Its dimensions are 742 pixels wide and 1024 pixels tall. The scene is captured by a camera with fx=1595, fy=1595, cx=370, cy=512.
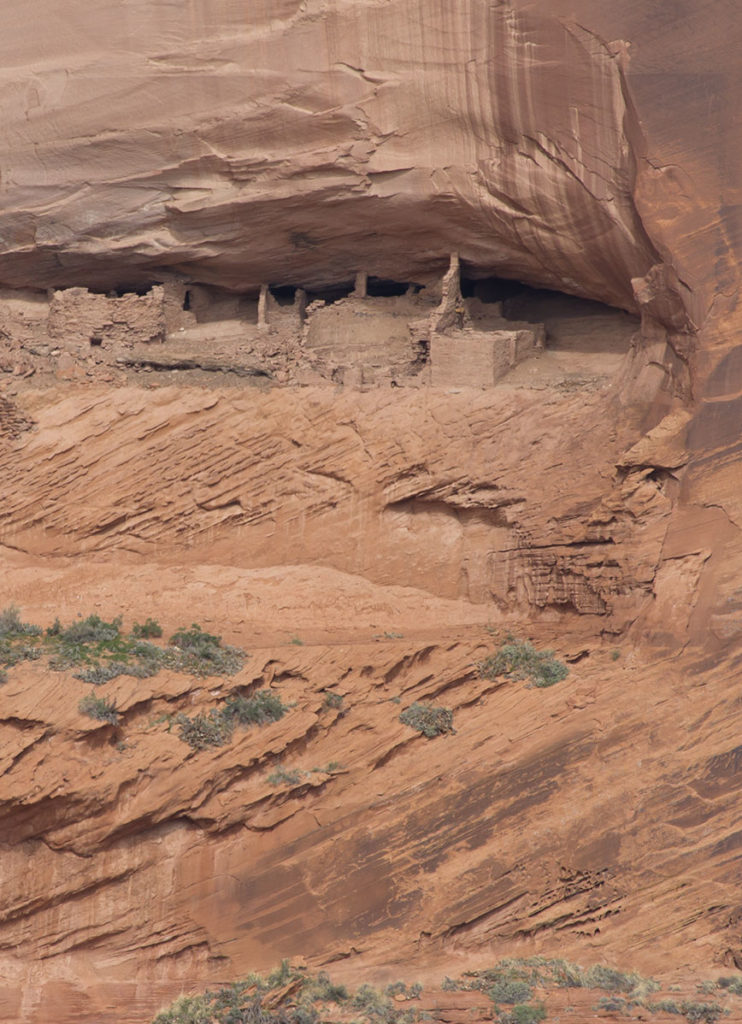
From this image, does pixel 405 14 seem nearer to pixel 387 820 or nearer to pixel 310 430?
pixel 310 430

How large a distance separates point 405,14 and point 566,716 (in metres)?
9.03

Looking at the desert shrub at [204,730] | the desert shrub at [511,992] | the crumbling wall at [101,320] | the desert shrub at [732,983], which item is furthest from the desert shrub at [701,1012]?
the crumbling wall at [101,320]

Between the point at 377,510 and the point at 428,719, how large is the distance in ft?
11.8

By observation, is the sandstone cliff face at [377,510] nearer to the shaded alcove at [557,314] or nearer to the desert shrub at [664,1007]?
the shaded alcove at [557,314]

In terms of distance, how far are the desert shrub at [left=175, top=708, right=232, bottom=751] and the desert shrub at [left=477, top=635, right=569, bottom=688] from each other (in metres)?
3.08

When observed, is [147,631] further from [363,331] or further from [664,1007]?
[664,1007]

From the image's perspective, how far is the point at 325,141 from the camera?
20.9m

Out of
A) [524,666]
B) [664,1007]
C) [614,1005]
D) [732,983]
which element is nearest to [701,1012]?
[664,1007]

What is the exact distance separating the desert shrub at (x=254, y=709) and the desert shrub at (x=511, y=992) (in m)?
3.73

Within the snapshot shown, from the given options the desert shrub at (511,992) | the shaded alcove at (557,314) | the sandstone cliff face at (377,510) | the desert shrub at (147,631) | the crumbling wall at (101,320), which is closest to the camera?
the desert shrub at (511,992)

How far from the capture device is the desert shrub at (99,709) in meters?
16.8

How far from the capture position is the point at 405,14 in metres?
20.0

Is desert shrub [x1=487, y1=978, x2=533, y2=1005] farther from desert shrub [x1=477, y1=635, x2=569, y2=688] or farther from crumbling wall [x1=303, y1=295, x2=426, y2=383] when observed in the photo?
crumbling wall [x1=303, y1=295, x2=426, y2=383]

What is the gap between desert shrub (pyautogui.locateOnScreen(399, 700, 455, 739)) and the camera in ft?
57.9
